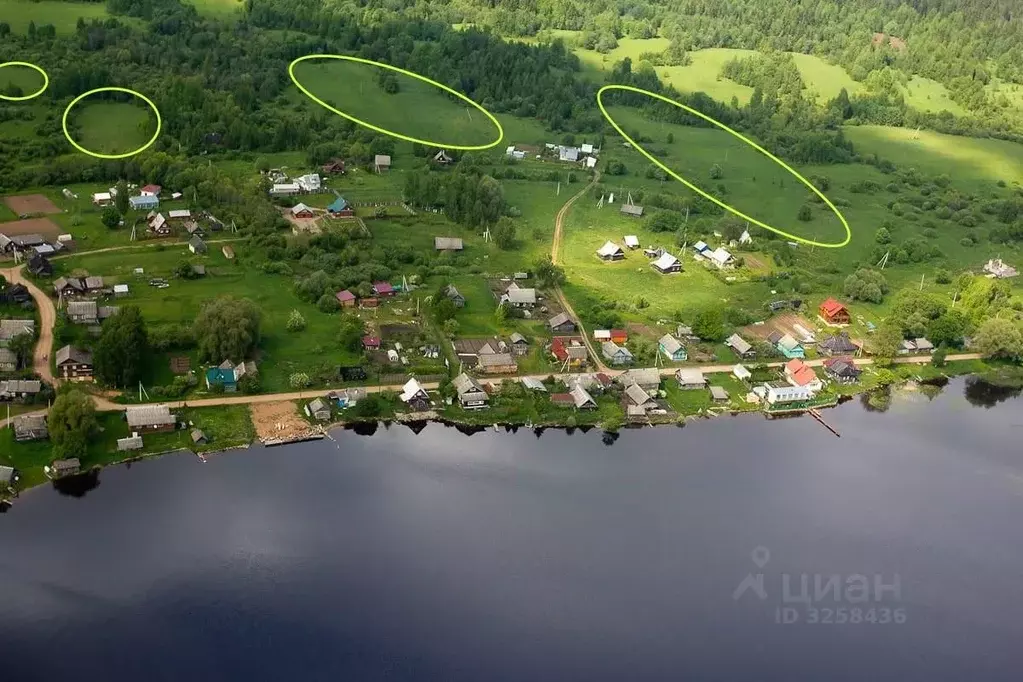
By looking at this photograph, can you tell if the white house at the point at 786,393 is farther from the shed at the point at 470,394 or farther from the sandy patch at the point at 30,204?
the sandy patch at the point at 30,204

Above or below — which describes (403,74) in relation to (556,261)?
below

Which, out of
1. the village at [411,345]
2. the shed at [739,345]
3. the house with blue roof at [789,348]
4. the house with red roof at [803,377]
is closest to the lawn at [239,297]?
the village at [411,345]

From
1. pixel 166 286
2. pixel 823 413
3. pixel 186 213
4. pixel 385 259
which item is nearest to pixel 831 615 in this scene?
pixel 823 413

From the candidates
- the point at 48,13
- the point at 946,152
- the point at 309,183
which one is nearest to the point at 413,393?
the point at 309,183

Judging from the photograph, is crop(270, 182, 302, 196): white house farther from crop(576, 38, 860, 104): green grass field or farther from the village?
crop(576, 38, 860, 104): green grass field

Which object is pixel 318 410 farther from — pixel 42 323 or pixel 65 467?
pixel 42 323

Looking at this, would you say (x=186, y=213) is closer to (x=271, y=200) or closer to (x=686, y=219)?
(x=271, y=200)
